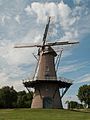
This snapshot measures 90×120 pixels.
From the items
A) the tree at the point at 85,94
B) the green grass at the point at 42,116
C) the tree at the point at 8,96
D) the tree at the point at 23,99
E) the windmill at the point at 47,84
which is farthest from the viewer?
the tree at the point at 85,94

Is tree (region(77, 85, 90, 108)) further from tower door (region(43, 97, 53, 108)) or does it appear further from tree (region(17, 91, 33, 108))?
tower door (region(43, 97, 53, 108))

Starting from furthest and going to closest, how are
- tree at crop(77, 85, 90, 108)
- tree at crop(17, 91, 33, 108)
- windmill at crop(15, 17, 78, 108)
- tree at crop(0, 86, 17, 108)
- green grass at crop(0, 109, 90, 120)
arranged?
tree at crop(77, 85, 90, 108) < tree at crop(17, 91, 33, 108) < tree at crop(0, 86, 17, 108) < windmill at crop(15, 17, 78, 108) < green grass at crop(0, 109, 90, 120)

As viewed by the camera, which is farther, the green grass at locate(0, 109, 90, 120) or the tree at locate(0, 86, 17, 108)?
the tree at locate(0, 86, 17, 108)

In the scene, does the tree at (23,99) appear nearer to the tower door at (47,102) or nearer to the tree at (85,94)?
the tree at (85,94)

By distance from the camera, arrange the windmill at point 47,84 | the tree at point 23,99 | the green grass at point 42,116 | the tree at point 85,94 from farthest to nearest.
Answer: the tree at point 85,94 < the tree at point 23,99 < the windmill at point 47,84 < the green grass at point 42,116

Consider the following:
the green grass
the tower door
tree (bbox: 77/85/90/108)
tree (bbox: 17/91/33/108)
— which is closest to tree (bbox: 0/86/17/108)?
tree (bbox: 17/91/33/108)

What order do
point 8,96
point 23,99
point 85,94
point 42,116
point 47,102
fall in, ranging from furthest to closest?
point 85,94 → point 23,99 → point 8,96 → point 47,102 → point 42,116

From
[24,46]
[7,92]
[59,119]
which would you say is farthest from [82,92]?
[59,119]

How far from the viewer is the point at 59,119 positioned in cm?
3145

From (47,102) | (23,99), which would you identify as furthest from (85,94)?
(47,102)

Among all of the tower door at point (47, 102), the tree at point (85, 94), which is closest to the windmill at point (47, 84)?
the tower door at point (47, 102)

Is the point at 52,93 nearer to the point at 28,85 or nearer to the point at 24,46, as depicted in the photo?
the point at 28,85

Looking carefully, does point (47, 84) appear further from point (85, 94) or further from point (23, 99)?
point (85, 94)

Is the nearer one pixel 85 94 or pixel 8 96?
pixel 8 96
